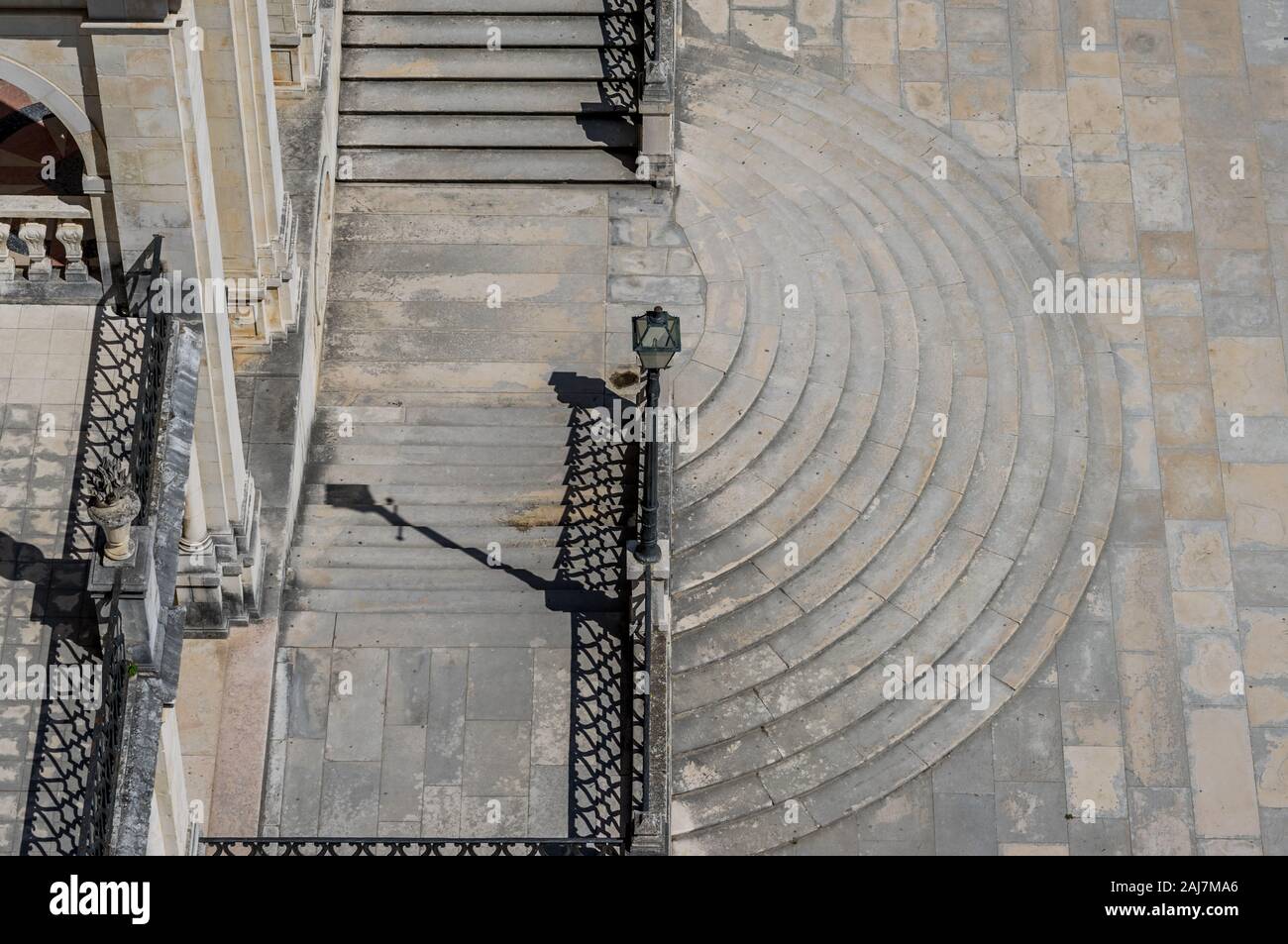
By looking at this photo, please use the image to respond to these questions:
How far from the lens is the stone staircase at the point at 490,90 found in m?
27.2

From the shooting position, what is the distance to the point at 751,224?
90.5 ft

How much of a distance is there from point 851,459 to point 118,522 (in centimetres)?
1093

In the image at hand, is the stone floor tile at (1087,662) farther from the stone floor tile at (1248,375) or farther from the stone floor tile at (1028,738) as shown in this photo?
the stone floor tile at (1248,375)

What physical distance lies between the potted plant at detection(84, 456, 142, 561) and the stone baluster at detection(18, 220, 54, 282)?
2.75m

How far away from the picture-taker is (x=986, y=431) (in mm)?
26609

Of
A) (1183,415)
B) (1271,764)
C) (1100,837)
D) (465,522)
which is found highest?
(1183,415)

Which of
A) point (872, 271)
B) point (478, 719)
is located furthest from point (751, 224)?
point (478, 719)

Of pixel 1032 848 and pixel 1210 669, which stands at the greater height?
pixel 1210 669

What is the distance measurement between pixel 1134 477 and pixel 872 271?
14.5 ft

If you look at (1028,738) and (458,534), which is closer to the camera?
(458,534)

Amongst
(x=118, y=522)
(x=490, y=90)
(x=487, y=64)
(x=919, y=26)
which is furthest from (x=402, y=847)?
(x=919, y=26)

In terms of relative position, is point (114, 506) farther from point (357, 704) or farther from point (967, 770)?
point (967, 770)

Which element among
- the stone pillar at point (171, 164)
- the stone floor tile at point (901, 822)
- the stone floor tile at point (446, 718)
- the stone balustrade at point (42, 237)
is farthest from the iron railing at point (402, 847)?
the stone balustrade at point (42, 237)

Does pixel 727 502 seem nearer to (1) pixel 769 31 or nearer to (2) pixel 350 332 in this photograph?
(2) pixel 350 332
